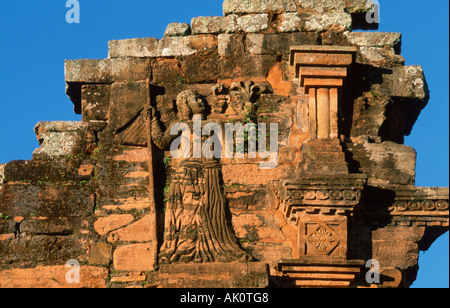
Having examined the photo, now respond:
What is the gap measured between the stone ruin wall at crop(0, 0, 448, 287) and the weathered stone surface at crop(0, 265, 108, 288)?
0.05 feet

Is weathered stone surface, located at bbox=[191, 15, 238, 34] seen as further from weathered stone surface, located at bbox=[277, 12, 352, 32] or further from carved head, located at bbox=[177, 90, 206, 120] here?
carved head, located at bbox=[177, 90, 206, 120]

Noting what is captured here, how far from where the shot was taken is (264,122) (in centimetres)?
1328

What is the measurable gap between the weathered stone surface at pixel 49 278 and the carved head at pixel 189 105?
1829 mm

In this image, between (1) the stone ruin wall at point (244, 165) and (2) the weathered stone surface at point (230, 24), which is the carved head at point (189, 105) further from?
(2) the weathered stone surface at point (230, 24)

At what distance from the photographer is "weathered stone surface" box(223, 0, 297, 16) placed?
45.0 ft

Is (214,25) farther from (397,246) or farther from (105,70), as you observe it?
(397,246)

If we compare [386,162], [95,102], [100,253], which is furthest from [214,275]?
[95,102]

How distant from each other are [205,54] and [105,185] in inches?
70.5

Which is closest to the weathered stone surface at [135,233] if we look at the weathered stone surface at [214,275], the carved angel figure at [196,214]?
the carved angel figure at [196,214]

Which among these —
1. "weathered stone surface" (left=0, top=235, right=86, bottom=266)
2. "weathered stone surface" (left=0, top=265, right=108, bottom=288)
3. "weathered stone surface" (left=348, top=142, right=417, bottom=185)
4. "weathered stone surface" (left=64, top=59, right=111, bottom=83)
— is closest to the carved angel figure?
"weathered stone surface" (left=0, top=265, right=108, bottom=288)

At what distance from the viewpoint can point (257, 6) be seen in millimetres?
13734

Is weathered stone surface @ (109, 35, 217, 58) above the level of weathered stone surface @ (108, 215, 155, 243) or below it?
above

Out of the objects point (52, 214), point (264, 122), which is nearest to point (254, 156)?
point (264, 122)

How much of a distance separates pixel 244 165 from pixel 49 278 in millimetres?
2288
